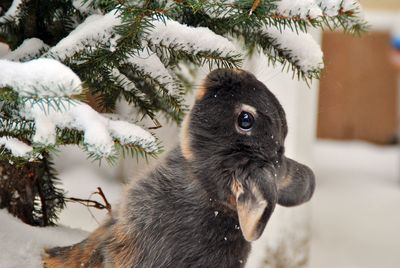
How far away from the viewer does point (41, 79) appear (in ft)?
1.76

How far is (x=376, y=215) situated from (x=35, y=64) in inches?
72.6

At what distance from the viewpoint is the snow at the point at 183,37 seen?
0.69 metres

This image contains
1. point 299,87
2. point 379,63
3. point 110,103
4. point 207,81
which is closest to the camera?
point 207,81

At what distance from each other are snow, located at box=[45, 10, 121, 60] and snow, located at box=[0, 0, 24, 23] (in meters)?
0.11

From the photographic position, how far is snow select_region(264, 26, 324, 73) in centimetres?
77

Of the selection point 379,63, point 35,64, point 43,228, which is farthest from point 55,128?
point 379,63

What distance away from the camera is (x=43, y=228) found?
2.83 ft

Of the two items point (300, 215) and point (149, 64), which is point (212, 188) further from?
point (300, 215)

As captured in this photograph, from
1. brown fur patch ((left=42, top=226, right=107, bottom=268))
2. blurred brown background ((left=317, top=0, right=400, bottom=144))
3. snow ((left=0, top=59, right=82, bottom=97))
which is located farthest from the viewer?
blurred brown background ((left=317, top=0, right=400, bottom=144))

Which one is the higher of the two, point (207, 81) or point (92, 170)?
point (207, 81)

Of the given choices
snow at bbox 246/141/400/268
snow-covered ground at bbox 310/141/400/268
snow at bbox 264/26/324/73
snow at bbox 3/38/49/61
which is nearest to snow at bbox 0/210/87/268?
snow at bbox 3/38/49/61

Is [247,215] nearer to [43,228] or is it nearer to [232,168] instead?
[232,168]

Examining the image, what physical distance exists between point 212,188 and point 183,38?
17cm

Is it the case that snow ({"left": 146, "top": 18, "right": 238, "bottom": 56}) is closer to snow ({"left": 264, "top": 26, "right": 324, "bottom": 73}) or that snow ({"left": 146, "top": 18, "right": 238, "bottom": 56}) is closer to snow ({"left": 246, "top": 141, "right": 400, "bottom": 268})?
snow ({"left": 264, "top": 26, "right": 324, "bottom": 73})
